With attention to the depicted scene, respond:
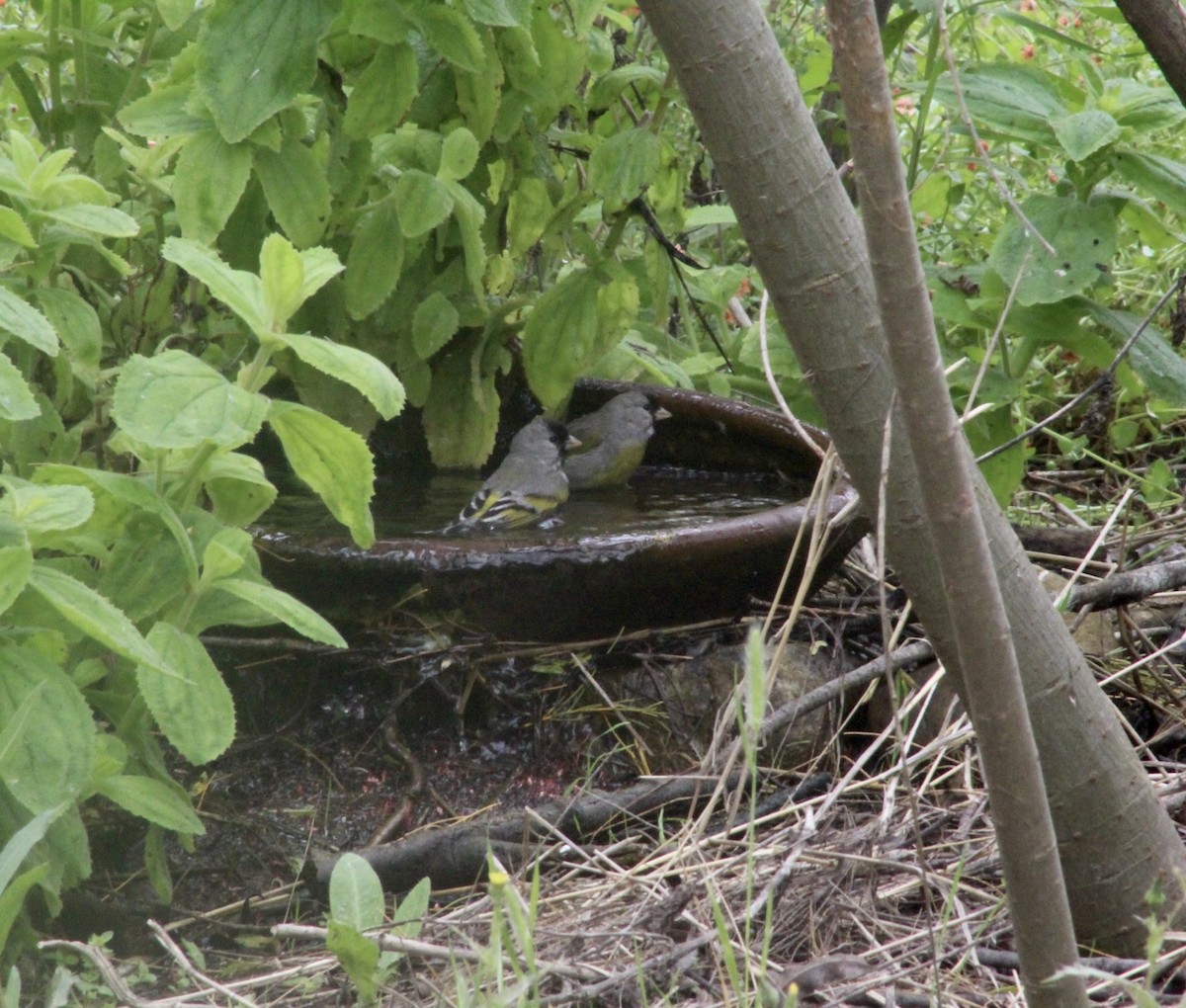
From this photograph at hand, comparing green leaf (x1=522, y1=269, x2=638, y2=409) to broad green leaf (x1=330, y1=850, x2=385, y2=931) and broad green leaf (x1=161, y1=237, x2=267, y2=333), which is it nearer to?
broad green leaf (x1=161, y1=237, x2=267, y2=333)

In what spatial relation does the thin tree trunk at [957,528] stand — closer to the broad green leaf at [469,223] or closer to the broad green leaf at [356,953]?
the broad green leaf at [356,953]

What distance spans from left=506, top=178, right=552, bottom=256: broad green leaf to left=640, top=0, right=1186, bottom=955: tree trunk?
1504 mm

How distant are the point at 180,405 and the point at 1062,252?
2010 millimetres

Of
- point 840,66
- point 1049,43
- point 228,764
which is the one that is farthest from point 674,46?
point 1049,43

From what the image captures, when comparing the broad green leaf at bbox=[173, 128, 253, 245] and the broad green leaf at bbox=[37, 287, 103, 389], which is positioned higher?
the broad green leaf at bbox=[173, 128, 253, 245]

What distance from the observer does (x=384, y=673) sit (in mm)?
2670

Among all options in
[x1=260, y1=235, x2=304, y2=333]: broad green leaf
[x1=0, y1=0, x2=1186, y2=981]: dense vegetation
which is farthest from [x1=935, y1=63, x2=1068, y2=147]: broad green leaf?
[x1=260, y1=235, x2=304, y2=333]: broad green leaf

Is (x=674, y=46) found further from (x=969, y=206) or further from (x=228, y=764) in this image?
(x=969, y=206)

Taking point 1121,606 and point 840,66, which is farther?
point 1121,606

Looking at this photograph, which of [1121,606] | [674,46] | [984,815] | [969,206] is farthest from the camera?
[969,206]

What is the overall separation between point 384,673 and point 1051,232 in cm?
174

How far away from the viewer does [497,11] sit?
2404mm

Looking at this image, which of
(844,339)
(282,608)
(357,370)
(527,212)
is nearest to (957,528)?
(844,339)

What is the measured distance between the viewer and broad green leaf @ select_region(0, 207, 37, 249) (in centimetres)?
198
